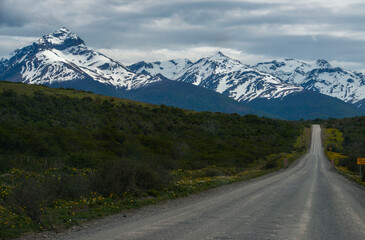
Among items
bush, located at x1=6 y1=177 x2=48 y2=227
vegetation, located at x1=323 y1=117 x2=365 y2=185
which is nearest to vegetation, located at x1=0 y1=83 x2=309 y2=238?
bush, located at x1=6 y1=177 x2=48 y2=227

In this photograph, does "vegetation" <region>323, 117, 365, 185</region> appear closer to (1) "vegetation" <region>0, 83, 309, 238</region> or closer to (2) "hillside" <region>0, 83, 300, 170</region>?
(1) "vegetation" <region>0, 83, 309, 238</region>

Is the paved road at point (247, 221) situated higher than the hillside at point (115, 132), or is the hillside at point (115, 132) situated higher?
the hillside at point (115, 132)

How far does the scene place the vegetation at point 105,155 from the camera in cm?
1349

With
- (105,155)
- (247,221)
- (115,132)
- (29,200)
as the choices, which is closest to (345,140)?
(115,132)

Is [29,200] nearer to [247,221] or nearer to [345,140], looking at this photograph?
[247,221]

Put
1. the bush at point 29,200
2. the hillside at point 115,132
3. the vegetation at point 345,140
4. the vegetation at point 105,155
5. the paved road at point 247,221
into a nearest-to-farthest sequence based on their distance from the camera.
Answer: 1. the paved road at point 247,221
2. the bush at point 29,200
3. the vegetation at point 105,155
4. the hillside at point 115,132
5. the vegetation at point 345,140

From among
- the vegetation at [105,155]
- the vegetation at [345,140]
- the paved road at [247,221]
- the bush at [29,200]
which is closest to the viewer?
the paved road at [247,221]

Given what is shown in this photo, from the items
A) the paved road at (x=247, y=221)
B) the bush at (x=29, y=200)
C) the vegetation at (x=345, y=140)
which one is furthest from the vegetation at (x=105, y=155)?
the vegetation at (x=345, y=140)

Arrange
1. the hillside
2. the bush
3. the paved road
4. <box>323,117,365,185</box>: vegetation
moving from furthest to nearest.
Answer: <box>323,117,365,185</box>: vegetation
the hillside
the bush
the paved road

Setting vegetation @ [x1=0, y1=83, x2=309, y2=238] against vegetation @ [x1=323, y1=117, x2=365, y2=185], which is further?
vegetation @ [x1=323, y1=117, x2=365, y2=185]

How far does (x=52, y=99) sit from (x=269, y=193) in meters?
47.3

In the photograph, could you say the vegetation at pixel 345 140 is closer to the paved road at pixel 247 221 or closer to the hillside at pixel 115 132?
the hillside at pixel 115 132

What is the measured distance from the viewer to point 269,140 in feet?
263

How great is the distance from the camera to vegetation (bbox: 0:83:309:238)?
44.3 feet
